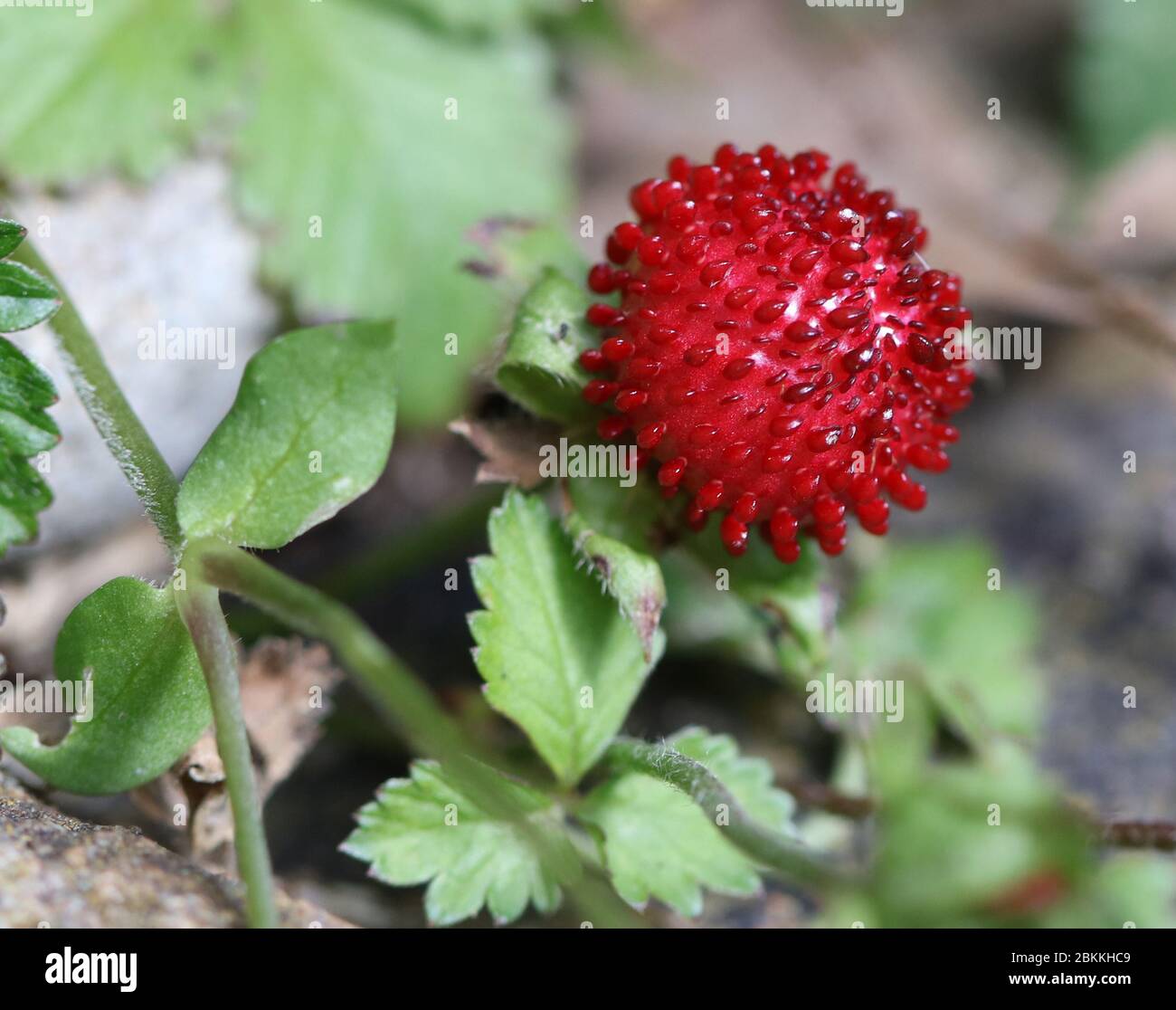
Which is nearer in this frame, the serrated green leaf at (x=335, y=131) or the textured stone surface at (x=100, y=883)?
the textured stone surface at (x=100, y=883)

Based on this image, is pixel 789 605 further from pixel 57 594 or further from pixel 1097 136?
pixel 1097 136

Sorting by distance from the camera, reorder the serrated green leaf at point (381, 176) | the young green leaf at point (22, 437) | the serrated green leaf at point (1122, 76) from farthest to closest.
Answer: the serrated green leaf at point (1122, 76)
the serrated green leaf at point (381, 176)
the young green leaf at point (22, 437)

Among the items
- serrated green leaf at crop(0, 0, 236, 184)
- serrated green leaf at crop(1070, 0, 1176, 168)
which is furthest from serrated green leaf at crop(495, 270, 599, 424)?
serrated green leaf at crop(1070, 0, 1176, 168)

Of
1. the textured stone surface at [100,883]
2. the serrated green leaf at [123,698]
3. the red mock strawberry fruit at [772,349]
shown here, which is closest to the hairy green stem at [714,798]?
the red mock strawberry fruit at [772,349]

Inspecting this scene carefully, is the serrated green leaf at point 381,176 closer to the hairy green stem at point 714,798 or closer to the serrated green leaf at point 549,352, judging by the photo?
the serrated green leaf at point 549,352

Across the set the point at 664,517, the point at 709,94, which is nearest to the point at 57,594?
the point at 664,517

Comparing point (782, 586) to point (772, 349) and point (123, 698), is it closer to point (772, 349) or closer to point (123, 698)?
point (772, 349)
